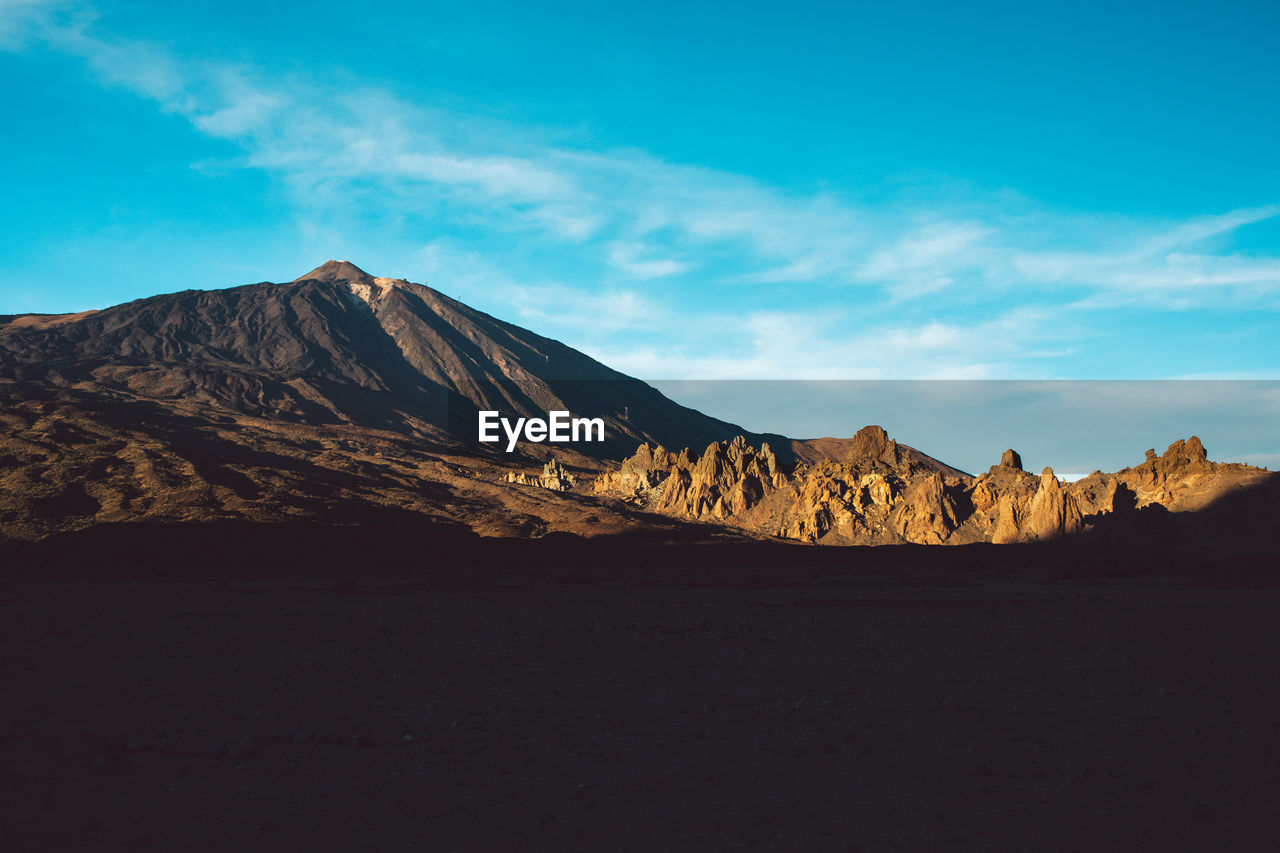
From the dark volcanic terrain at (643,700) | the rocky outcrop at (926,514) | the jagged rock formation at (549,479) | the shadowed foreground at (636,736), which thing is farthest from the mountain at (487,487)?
the shadowed foreground at (636,736)

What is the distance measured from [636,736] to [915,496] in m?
62.9

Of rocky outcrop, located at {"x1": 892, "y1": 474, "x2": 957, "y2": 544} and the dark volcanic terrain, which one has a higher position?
rocky outcrop, located at {"x1": 892, "y1": 474, "x2": 957, "y2": 544}

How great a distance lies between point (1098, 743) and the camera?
9492 mm

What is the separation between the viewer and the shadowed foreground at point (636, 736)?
6652mm

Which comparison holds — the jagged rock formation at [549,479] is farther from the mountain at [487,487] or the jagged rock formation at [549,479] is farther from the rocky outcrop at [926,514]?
the rocky outcrop at [926,514]

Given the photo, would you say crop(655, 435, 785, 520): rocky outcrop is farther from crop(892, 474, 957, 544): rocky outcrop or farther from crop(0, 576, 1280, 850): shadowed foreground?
crop(0, 576, 1280, 850): shadowed foreground

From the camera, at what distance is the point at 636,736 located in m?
10.0

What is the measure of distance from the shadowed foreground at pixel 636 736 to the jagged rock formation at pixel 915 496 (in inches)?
1710

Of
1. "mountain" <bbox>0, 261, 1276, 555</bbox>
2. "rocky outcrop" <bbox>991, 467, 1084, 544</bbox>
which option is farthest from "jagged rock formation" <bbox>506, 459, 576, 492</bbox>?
"rocky outcrop" <bbox>991, 467, 1084, 544</bbox>

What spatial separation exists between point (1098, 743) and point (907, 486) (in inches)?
2564

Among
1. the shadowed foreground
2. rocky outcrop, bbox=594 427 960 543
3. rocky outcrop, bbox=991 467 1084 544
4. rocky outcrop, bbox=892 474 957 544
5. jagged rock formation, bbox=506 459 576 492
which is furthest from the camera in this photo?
jagged rock formation, bbox=506 459 576 492

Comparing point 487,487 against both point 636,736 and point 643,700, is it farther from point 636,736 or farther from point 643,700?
point 636,736

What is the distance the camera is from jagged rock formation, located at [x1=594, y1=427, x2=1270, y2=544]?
198 feet

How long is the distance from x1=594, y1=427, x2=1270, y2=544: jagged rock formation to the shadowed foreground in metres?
43.4
